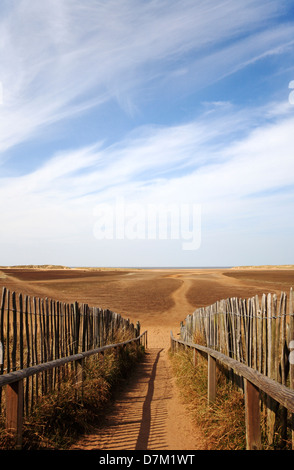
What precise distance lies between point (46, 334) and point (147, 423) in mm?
1979

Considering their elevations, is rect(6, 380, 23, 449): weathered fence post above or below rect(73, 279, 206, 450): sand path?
above

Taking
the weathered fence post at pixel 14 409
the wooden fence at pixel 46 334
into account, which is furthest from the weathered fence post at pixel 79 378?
the weathered fence post at pixel 14 409

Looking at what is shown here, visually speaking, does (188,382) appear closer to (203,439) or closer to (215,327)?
(215,327)

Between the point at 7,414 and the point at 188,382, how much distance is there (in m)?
4.05

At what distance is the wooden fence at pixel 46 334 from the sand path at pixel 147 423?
0.99 m

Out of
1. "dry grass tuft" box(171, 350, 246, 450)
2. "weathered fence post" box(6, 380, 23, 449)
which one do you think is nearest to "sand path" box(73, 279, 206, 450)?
"dry grass tuft" box(171, 350, 246, 450)

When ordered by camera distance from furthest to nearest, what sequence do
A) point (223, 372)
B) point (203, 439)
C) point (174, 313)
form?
1. point (174, 313)
2. point (223, 372)
3. point (203, 439)

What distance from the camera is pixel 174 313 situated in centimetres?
2720

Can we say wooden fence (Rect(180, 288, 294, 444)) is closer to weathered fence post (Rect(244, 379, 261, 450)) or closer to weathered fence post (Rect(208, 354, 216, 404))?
weathered fence post (Rect(244, 379, 261, 450))

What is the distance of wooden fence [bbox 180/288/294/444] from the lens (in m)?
3.76

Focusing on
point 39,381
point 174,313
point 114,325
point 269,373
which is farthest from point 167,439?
point 174,313

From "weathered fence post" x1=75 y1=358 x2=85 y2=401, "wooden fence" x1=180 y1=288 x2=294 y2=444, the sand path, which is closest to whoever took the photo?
"wooden fence" x1=180 y1=288 x2=294 y2=444

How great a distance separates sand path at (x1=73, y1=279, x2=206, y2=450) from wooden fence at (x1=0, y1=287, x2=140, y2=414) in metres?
0.99

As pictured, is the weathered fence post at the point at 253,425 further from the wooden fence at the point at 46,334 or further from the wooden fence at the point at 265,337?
the wooden fence at the point at 46,334
